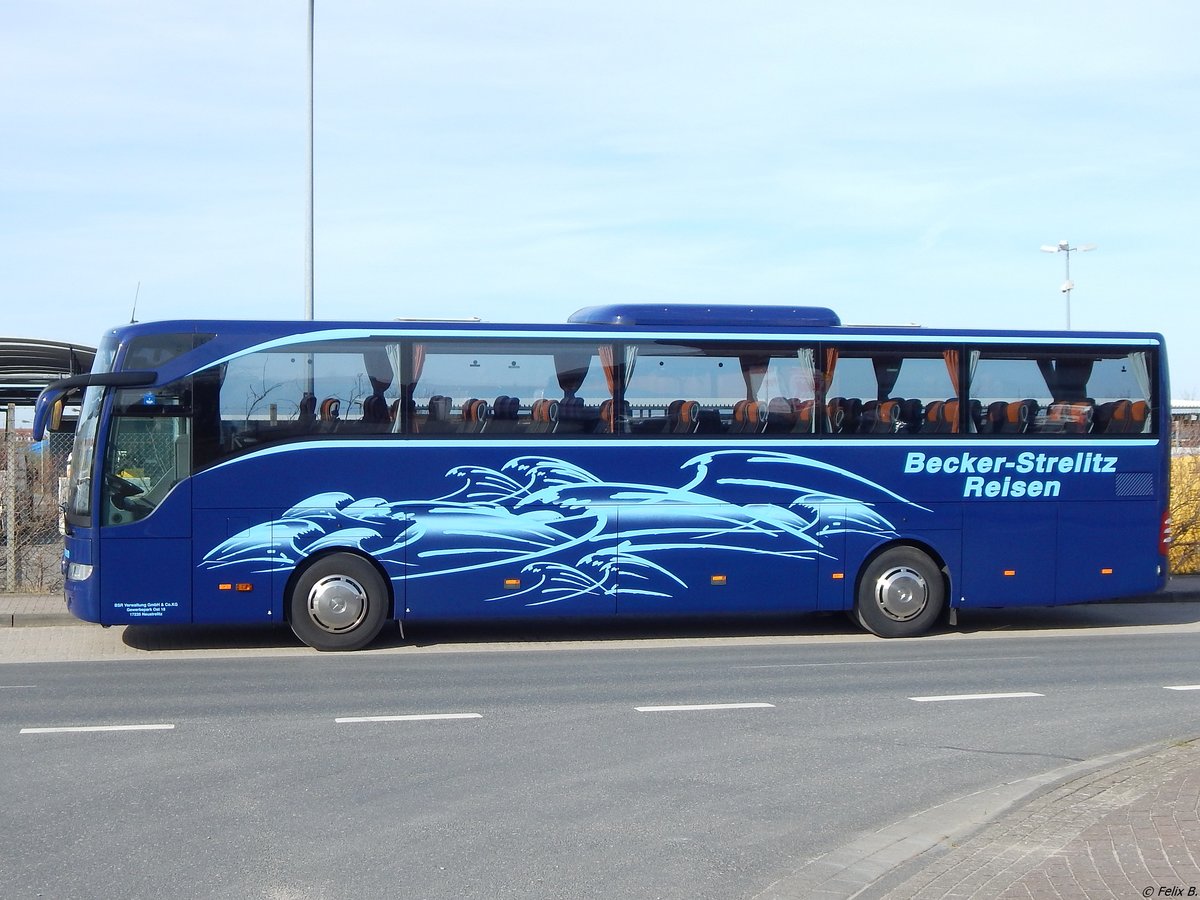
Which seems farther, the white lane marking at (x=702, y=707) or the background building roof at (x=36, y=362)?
the background building roof at (x=36, y=362)

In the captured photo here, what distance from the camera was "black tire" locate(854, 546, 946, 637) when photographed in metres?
14.2

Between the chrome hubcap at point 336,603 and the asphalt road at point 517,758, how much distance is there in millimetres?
394

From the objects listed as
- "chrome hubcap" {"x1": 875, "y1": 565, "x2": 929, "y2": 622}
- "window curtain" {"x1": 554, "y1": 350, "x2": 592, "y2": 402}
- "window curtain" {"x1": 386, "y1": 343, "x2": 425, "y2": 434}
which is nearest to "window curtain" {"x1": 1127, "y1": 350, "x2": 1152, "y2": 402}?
"chrome hubcap" {"x1": 875, "y1": 565, "x2": 929, "y2": 622}

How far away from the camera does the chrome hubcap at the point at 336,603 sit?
42.7 feet

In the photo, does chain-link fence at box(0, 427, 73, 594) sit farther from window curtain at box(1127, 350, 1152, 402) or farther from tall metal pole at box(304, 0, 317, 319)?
window curtain at box(1127, 350, 1152, 402)

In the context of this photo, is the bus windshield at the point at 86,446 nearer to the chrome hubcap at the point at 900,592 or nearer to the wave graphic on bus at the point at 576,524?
the wave graphic on bus at the point at 576,524

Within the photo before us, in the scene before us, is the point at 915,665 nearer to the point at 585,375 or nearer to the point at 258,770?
the point at 585,375

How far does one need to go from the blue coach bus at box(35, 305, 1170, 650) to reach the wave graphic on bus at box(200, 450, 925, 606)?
0.02 m

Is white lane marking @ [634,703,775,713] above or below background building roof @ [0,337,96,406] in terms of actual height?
below

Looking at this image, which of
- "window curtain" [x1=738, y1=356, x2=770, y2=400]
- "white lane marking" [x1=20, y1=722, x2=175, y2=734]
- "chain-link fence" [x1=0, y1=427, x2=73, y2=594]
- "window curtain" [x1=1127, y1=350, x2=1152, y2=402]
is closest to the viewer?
"white lane marking" [x1=20, y1=722, x2=175, y2=734]

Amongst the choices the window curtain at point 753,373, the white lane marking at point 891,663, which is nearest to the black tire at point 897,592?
the white lane marking at point 891,663

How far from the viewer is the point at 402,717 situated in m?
9.48

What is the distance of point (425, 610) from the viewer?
13234 mm

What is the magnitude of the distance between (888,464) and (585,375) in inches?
133
